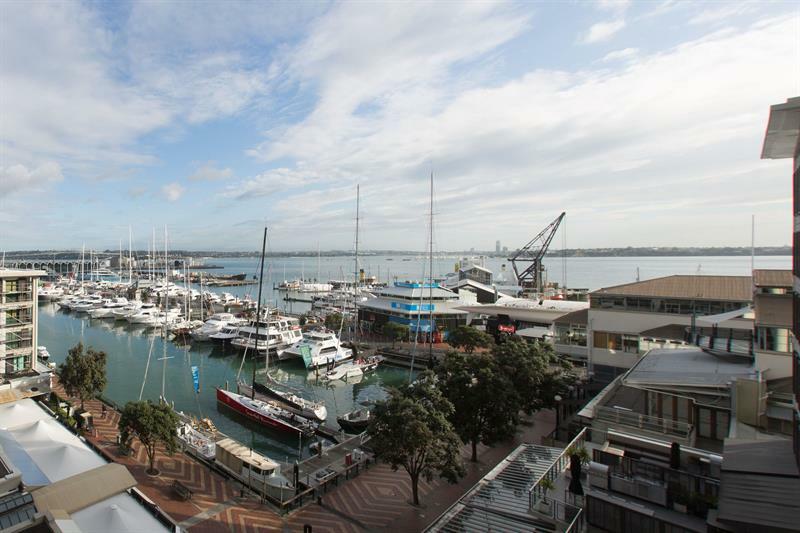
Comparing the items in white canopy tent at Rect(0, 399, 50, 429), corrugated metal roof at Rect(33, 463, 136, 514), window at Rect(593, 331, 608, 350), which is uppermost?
window at Rect(593, 331, 608, 350)

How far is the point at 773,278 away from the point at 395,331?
3324cm

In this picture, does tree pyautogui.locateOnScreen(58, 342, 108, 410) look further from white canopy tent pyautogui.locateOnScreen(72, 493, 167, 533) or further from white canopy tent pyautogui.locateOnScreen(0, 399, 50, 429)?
white canopy tent pyautogui.locateOnScreen(72, 493, 167, 533)

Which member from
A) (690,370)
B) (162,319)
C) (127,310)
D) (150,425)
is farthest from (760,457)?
(127,310)

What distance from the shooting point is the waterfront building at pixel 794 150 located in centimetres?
883

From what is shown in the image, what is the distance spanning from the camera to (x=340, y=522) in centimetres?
1409

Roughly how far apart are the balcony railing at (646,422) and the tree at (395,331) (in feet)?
100

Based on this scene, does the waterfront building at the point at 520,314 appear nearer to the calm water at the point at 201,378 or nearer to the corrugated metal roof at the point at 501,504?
the calm water at the point at 201,378

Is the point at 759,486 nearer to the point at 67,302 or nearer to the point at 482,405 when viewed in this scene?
the point at 482,405

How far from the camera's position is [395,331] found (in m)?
43.6

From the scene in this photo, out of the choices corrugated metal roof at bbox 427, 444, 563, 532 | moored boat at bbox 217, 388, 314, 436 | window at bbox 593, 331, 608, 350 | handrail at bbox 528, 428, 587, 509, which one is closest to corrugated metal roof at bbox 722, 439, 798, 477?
handrail at bbox 528, 428, 587, 509

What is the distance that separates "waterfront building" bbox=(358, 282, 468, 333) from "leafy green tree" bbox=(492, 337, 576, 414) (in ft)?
75.5

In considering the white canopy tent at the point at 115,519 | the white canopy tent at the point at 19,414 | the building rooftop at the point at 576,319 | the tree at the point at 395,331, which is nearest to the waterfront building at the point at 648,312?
the building rooftop at the point at 576,319

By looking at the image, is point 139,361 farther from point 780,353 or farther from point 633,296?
point 780,353

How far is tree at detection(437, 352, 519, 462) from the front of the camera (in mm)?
16828
